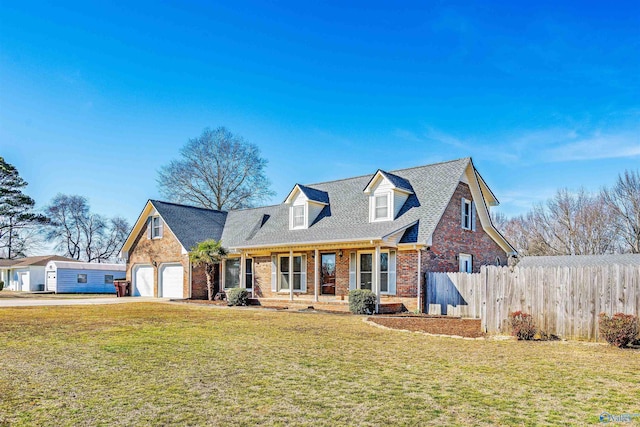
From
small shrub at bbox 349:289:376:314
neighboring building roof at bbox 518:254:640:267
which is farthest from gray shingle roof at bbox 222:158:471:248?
neighboring building roof at bbox 518:254:640:267

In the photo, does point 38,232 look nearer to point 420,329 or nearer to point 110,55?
point 110,55

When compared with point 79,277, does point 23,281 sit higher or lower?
lower

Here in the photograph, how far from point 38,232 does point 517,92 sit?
5439 cm

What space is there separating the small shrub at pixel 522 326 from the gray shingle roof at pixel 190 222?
21.5 m

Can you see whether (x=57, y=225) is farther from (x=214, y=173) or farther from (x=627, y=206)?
(x=627, y=206)

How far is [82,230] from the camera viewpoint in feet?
203

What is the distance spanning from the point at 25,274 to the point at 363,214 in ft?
122

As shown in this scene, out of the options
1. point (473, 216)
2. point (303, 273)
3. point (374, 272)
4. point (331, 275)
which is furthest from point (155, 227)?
point (473, 216)

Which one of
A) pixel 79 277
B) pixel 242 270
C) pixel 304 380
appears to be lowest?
pixel 79 277

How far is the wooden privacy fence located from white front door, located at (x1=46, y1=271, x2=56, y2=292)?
37.8 m

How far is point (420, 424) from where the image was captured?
15.8 ft

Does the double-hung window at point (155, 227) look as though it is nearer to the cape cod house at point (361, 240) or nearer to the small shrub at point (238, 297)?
the cape cod house at point (361, 240)

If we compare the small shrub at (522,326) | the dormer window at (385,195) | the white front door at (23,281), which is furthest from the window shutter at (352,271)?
the white front door at (23,281)

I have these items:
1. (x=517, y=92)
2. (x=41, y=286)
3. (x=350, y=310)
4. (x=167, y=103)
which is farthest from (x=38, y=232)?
(x=517, y=92)
